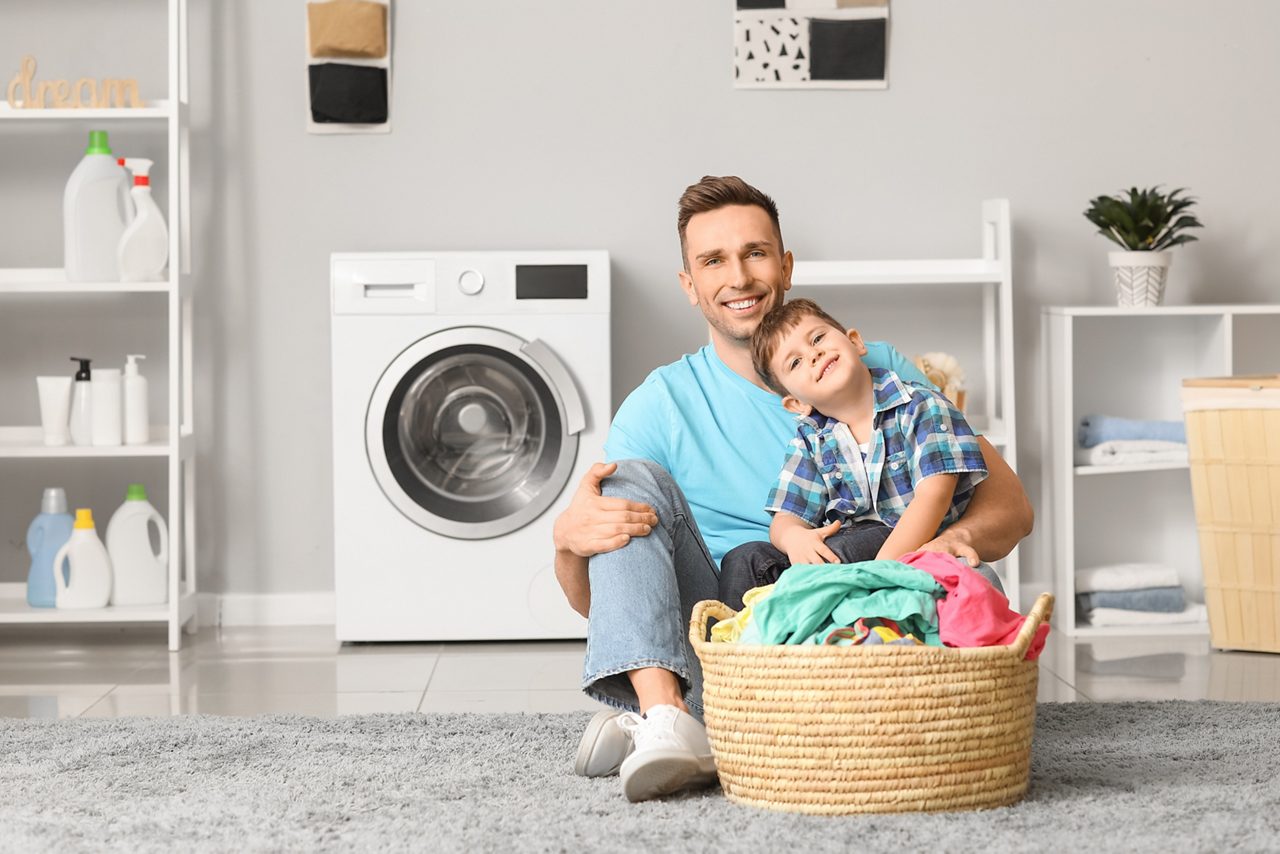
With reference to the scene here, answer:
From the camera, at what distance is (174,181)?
129 inches

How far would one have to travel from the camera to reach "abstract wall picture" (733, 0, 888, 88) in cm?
358

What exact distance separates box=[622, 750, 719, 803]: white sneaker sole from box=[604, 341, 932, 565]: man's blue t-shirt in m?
0.41

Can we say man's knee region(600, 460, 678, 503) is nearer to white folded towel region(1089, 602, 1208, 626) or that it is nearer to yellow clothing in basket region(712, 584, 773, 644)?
yellow clothing in basket region(712, 584, 773, 644)

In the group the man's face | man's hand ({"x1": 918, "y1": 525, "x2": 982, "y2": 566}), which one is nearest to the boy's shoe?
man's hand ({"x1": 918, "y1": 525, "x2": 982, "y2": 566})

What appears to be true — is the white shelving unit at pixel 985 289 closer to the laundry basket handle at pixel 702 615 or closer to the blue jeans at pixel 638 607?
the blue jeans at pixel 638 607

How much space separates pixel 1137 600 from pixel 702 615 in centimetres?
197

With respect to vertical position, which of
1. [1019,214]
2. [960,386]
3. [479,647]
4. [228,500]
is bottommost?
[479,647]

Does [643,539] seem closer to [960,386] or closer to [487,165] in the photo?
[960,386]

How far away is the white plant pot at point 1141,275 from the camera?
3414 millimetres

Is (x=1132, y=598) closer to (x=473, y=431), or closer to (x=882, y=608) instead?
(x=473, y=431)

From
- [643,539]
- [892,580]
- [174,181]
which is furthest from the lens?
[174,181]

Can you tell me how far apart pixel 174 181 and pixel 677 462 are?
1.67 m

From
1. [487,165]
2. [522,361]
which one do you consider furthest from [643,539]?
[487,165]

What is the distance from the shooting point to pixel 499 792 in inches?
76.4
